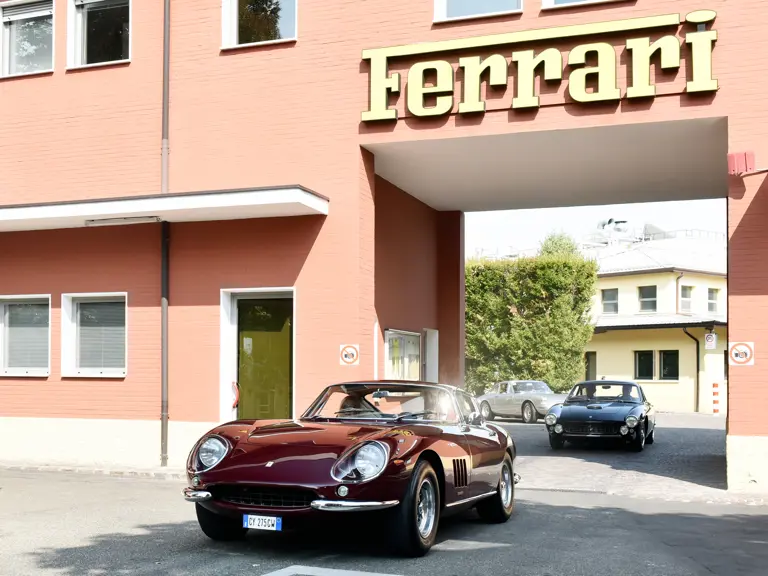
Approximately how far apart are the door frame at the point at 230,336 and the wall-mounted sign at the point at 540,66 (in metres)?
3.07

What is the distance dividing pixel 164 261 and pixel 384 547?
28.8ft

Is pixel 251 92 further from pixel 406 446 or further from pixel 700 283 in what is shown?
pixel 700 283

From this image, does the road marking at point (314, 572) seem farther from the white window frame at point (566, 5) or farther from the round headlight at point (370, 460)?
the white window frame at point (566, 5)

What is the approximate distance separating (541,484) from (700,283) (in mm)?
34317

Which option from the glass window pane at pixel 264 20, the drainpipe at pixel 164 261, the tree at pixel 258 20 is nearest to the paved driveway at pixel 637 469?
the drainpipe at pixel 164 261

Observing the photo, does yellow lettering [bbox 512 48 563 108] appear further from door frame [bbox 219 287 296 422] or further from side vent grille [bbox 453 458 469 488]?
side vent grille [bbox 453 458 469 488]

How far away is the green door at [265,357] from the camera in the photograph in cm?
1533

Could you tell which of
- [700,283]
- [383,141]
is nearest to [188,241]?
[383,141]

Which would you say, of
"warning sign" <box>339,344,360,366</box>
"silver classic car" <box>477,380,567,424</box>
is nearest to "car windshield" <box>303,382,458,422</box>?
"warning sign" <box>339,344,360,366</box>

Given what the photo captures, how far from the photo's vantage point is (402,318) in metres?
17.7

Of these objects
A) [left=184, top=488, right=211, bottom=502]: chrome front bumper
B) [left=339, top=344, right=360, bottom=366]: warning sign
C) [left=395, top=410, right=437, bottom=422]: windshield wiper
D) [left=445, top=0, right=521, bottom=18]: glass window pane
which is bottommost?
[left=184, top=488, right=211, bottom=502]: chrome front bumper

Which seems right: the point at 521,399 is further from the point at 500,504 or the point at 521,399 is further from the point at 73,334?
the point at 500,504

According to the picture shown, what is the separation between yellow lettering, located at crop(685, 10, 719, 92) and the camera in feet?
41.8

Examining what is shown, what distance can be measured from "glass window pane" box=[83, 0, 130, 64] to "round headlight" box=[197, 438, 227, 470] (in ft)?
33.2
